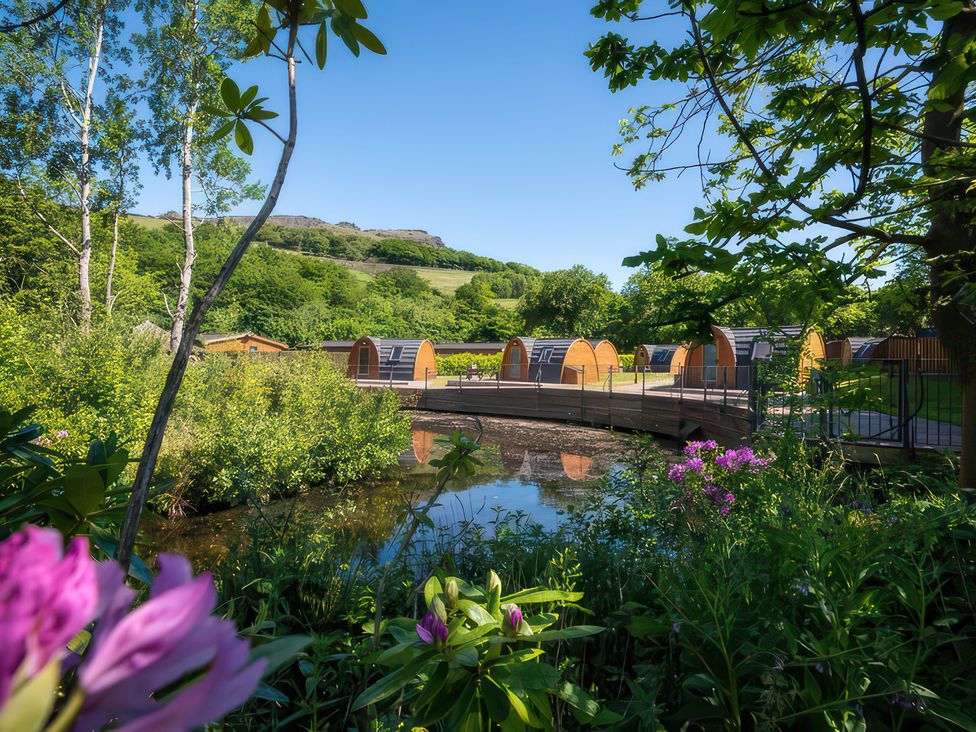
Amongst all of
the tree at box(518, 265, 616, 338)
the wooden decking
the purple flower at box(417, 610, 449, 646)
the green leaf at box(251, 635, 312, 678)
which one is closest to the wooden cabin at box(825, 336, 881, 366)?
the wooden decking

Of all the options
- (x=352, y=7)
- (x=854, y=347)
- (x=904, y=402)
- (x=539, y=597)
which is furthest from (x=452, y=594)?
(x=854, y=347)

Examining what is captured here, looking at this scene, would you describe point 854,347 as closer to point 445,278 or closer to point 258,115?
point 258,115

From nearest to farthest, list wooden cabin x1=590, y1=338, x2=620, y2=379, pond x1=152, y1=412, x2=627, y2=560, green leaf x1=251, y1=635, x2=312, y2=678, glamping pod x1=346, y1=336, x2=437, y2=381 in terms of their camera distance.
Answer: green leaf x1=251, y1=635, x2=312, y2=678
pond x1=152, y1=412, x2=627, y2=560
glamping pod x1=346, y1=336, x2=437, y2=381
wooden cabin x1=590, y1=338, x2=620, y2=379

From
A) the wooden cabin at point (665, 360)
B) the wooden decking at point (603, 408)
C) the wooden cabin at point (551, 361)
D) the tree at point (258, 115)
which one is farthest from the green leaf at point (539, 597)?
the wooden cabin at point (665, 360)

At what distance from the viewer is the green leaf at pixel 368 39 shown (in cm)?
83

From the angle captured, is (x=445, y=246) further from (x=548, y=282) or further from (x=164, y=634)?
(x=164, y=634)

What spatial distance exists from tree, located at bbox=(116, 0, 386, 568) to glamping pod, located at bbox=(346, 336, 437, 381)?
30.1 meters

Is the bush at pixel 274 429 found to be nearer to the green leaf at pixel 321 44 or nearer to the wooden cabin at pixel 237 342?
the green leaf at pixel 321 44

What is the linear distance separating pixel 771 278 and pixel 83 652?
9.19 ft

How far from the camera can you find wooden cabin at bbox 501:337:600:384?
28.5m

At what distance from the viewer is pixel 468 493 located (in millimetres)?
7621

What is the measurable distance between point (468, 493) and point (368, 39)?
23.4 feet

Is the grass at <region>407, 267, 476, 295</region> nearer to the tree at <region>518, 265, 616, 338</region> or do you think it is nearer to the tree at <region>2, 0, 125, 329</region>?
the tree at <region>518, 265, 616, 338</region>

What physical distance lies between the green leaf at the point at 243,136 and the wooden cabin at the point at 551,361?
26370mm
